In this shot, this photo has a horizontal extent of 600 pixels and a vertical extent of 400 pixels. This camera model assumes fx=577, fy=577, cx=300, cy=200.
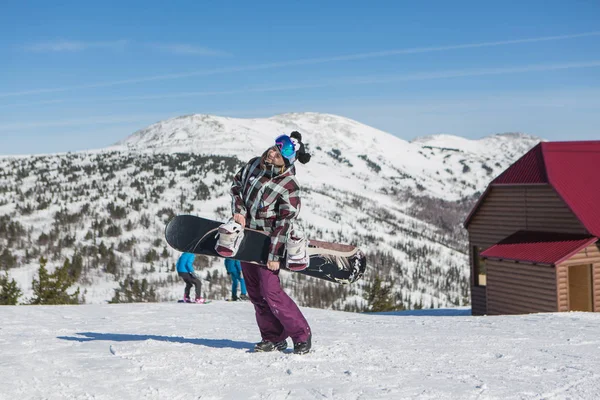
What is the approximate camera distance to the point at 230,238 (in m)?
5.56

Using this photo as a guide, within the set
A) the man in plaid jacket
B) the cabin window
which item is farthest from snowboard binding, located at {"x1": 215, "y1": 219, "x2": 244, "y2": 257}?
the cabin window

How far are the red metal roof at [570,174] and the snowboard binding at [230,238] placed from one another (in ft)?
50.0

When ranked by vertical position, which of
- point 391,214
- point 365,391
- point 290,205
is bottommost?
point 365,391

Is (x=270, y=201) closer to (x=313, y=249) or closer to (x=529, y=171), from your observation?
(x=313, y=249)

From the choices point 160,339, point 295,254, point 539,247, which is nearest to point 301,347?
point 295,254

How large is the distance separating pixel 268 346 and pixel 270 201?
161 cm

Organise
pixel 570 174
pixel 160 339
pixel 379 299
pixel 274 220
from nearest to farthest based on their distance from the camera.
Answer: pixel 274 220, pixel 160 339, pixel 570 174, pixel 379 299

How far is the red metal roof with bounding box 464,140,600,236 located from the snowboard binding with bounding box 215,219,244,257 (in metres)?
15.2

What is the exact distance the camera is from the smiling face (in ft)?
18.5

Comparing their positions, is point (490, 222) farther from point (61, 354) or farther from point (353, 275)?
point (61, 354)

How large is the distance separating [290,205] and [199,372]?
1.78 m

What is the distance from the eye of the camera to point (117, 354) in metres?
6.15

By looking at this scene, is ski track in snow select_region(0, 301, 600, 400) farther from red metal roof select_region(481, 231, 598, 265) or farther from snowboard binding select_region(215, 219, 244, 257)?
red metal roof select_region(481, 231, 598, 265)

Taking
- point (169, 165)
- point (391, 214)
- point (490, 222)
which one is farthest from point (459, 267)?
point (490, 222)
